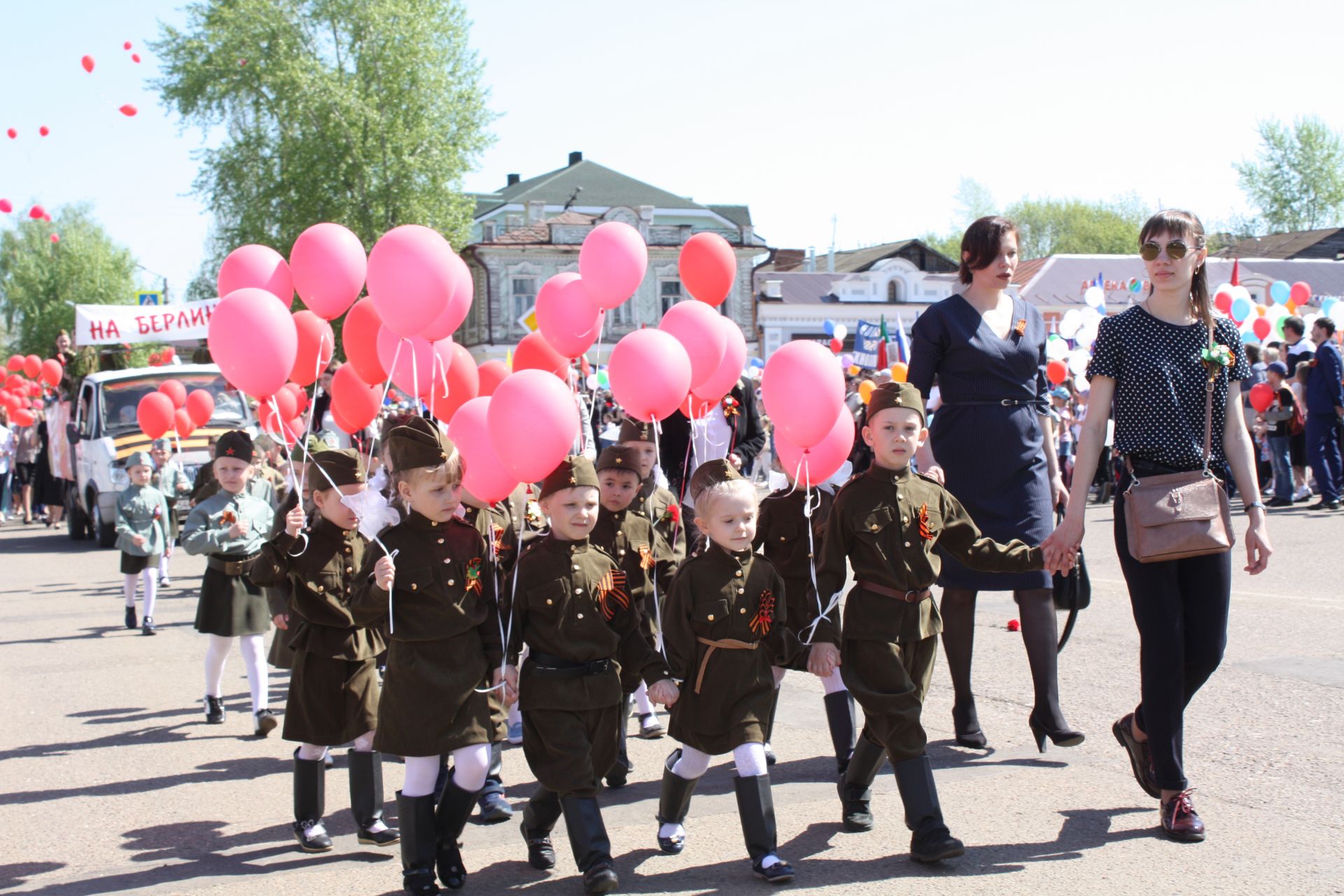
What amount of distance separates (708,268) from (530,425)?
6.88ft

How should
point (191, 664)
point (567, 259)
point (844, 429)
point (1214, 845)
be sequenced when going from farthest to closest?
1. point (567, 259)
2. point (191, 664)
3. point (844, 429)
4. point (1214, 845)

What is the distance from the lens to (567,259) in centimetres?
5400

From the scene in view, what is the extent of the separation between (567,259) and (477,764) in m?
50.7

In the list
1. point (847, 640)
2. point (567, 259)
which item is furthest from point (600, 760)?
point (567, 259)

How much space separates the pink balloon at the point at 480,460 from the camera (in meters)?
4.56

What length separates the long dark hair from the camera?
4.40m

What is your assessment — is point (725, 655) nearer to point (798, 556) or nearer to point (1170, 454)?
point (798, 556)

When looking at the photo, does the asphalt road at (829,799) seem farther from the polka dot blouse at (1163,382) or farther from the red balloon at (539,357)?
the red balloon at (539,357)

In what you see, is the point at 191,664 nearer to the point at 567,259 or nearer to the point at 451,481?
the point at 451,481

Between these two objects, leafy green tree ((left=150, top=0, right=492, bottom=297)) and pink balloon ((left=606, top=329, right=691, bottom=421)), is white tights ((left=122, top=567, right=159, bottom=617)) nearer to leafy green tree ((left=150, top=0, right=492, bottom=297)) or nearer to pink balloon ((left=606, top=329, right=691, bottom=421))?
pink balloon ((left=606, top=329, right=691, bottom=421))

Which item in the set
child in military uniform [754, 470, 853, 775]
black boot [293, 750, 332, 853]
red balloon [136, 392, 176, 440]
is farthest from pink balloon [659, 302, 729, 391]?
red balloon [136, 392, 176, 440]

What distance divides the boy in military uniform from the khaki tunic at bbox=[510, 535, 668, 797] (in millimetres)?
694

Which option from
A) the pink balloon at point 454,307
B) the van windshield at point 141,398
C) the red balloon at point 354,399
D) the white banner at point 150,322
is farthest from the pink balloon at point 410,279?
the white banner at point 150,322

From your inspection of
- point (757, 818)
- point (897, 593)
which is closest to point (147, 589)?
point (757, 818)
